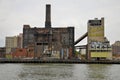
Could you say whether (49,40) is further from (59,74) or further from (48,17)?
(59,74)

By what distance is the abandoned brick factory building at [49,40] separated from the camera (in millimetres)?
176125

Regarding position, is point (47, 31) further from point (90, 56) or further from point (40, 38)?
point (90, 56)

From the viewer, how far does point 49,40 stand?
180 meters

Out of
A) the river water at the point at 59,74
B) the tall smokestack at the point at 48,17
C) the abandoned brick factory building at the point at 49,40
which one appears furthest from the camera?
the tall smokestack at the point at 48,17

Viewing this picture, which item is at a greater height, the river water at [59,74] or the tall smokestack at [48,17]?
the tall smokestack at [48,17]

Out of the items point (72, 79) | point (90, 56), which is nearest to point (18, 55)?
point (90, 56)

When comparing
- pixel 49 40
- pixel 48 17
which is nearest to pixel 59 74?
pixel 48 17

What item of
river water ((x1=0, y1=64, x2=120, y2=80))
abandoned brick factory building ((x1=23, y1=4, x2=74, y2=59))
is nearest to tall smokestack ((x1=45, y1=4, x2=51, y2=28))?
abandoned brick factory building ((x1=23, y1=4, x2=74, y2=59))

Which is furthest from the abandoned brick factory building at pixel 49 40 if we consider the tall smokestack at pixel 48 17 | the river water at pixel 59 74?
the river water at pixel 59 74

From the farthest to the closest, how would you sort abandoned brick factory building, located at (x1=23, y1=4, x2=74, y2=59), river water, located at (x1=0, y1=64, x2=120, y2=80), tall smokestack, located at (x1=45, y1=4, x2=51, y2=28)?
tall smokestack, located at (x1=45, y1=4, x2=51, y2=28), abandoned brick factory building, located at (x1=23, y1=4, x2=74, y2=59), river water, located at (x1=0, y1=64, x2=120, y2=80)

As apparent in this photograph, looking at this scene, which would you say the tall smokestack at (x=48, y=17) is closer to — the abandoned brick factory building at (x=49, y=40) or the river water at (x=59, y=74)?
the abandoned brick factory building at (x=49, y=40)

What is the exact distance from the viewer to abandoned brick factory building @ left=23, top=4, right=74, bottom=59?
578 feet

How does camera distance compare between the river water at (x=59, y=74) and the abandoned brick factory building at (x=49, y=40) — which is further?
the abandoned brick factory building at (x=49, y=40)

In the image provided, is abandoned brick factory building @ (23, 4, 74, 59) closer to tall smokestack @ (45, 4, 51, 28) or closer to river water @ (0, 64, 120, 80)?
tall smokestack @ (45, 4, 51, 28)
